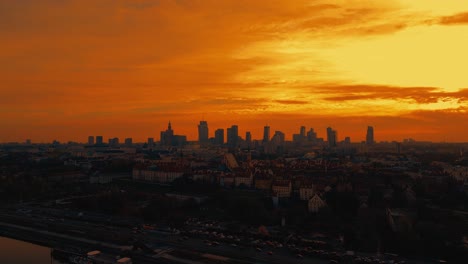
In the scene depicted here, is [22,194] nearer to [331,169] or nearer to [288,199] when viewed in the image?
[288,199]

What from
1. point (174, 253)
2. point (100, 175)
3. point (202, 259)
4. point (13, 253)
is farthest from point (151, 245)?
point (100, 175)

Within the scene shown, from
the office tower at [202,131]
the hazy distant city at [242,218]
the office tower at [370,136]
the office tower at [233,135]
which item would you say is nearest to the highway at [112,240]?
the hazy distant city at [242,218]

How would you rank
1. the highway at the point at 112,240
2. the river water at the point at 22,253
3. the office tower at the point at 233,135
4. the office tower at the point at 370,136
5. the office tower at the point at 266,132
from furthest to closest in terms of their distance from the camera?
1. the office tower at the point at 370,136
2. the office tower at the point at 266,132
3. the office tower at the point at 233,135
4. the river water at the point at 22,253
5. the highway at the point at 112,240

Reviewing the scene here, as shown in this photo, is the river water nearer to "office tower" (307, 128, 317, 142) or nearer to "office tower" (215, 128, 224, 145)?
"office tower" (215, 128, 224, 145)

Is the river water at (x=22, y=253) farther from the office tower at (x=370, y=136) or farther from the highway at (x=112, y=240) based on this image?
the office tower at (x=370, y=136)

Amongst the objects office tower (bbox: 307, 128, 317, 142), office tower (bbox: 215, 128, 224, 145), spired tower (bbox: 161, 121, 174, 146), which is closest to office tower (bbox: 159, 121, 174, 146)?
spired tower (bbox: 161, 121, 174, 146)

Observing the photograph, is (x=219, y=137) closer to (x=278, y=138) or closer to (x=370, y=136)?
(x=278, y=138)

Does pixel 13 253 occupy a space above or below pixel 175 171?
below

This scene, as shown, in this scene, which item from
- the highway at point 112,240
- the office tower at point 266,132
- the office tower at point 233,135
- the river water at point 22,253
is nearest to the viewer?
the highway at point 112,240
